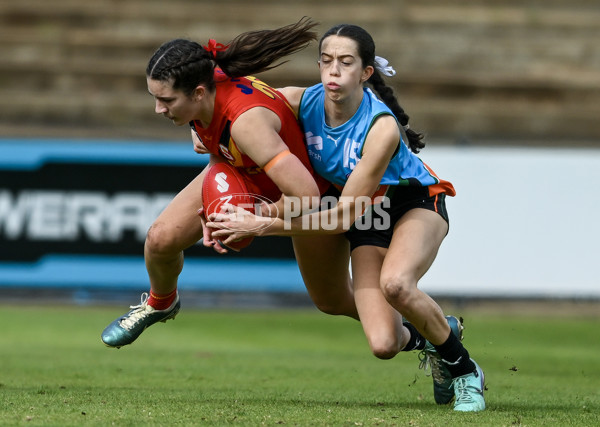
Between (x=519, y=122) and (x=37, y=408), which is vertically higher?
(x=37, y=408)

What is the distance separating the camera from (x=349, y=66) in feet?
16.0

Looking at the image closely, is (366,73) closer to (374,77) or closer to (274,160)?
(374,77)

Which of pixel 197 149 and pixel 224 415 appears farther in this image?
pixel 197 149

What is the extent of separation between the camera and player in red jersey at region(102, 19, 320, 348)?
4.77 m

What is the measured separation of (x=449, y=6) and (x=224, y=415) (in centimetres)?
1287

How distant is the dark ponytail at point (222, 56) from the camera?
4820 mm

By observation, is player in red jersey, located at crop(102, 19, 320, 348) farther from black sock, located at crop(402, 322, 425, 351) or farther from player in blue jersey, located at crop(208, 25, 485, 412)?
black sock, located at crop(402, 322, 425, 351)

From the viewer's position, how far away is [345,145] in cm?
504

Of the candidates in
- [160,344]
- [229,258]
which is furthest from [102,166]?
[160,344]

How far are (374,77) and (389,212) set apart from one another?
0.72 metres

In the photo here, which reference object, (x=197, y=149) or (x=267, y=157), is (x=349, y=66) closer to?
(x=267, y=157)

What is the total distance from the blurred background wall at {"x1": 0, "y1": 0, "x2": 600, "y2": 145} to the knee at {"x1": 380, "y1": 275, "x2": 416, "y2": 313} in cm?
892

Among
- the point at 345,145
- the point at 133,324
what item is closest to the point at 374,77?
the point at 345,145

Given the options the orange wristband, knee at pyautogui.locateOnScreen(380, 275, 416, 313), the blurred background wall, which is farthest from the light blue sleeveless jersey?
the blurred background wall
